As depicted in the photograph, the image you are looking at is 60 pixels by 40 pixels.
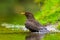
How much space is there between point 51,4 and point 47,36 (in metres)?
7.50

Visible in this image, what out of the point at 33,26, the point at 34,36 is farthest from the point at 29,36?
the point at 33,26

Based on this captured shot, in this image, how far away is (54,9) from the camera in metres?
21.6

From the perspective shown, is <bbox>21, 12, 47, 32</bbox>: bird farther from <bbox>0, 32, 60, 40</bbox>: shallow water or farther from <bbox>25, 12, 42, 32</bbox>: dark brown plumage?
<bbox>0, 32, 60, 40</bbox>: shallow water

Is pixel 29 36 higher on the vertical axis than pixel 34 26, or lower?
lower

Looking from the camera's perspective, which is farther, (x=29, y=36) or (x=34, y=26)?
(x=34, y=26)

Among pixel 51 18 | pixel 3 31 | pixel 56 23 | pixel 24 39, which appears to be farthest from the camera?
pixel 51 18

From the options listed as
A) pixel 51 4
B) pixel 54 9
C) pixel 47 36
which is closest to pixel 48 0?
pixel 51 4

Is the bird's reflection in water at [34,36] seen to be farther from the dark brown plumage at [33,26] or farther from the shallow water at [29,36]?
the dark brown plumage at [33,26]

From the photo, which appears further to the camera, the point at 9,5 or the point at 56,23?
the point at 9,5

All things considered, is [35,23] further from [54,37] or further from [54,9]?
[54,9]

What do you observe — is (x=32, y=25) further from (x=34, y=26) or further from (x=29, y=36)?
(x=29, y=36)

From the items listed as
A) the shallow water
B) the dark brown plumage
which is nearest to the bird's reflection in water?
the shallow water

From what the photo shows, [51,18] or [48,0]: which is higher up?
[48,0]

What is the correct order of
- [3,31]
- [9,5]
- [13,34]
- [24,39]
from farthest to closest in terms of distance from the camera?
[9,5]
[3,31]
[13,34]
[24,39]
